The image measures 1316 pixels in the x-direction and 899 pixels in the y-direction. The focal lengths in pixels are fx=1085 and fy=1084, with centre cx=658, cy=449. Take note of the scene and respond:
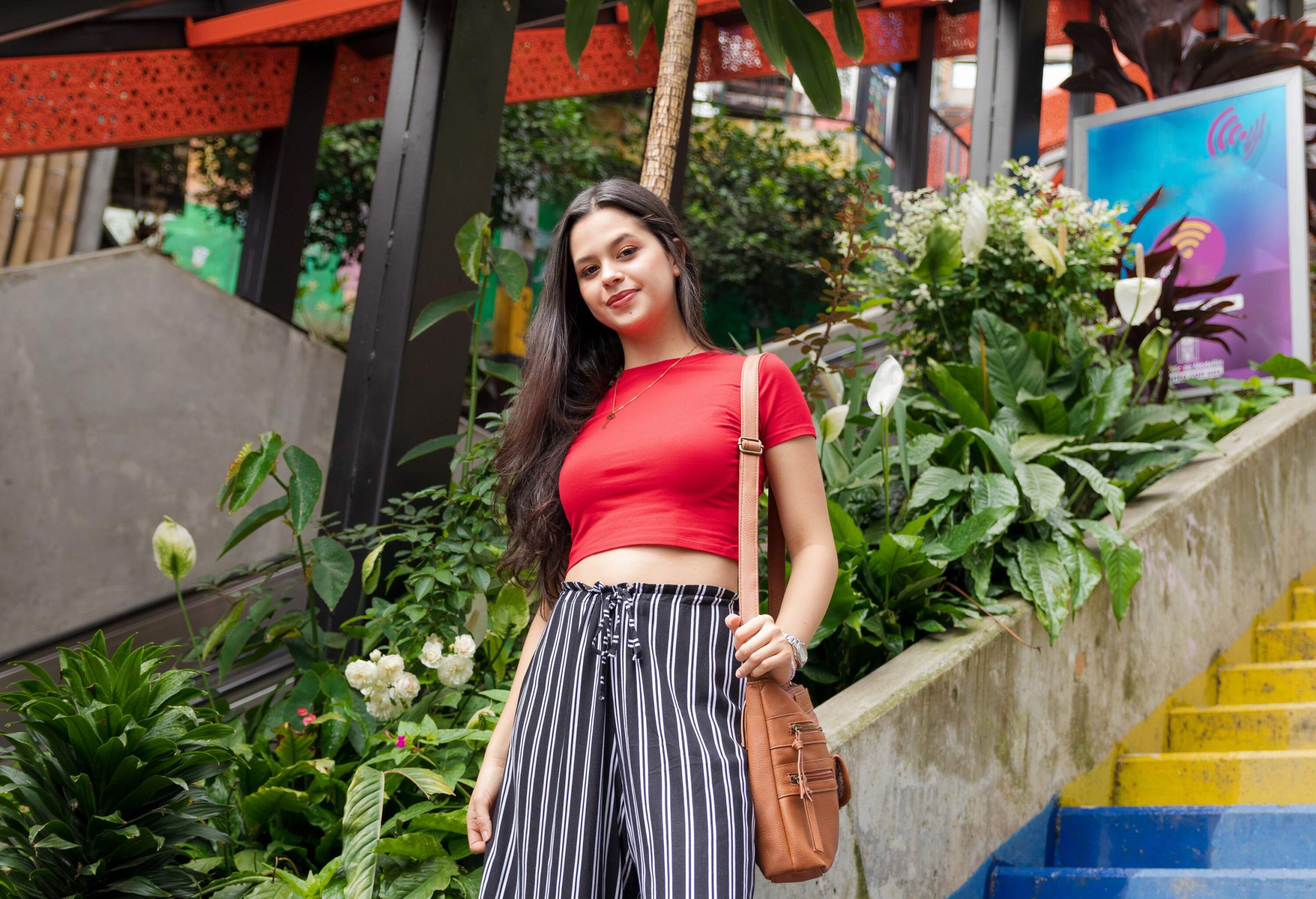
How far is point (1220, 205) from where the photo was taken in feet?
14.4

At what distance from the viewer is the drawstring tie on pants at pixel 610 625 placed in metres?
1.35

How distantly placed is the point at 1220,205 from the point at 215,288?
159 inches

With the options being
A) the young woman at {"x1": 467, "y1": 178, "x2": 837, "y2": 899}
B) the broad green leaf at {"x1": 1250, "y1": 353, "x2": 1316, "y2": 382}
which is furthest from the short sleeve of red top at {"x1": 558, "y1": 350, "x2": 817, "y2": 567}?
the broad green leaf at {"x1": 1250, "y1": 353, "x2": 1316, "y2": 382}

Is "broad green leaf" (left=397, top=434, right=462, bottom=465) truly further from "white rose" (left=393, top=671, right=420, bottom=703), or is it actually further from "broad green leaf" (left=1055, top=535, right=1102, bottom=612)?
"broad green leaf" (left=1055, top=535, right=1102, bottom=612)

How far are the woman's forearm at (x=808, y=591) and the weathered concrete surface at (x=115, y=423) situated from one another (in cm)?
300

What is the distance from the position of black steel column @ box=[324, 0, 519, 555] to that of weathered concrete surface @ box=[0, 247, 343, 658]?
1.34m

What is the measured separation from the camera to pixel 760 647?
4.06ft

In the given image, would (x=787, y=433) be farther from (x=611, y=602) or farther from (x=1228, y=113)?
(x=1228, y=113)

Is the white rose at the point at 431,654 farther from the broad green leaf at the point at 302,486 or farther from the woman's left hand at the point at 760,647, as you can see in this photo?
the woman's left hand at the point at 760,647

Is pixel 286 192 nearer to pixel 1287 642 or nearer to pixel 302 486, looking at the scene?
pixel 302 486

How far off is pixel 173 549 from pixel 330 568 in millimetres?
313

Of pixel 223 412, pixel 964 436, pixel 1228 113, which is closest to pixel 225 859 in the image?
pixel 964 436

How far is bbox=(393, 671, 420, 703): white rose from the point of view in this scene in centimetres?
207

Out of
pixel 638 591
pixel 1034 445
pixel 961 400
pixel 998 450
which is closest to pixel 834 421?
pixel 998 450
